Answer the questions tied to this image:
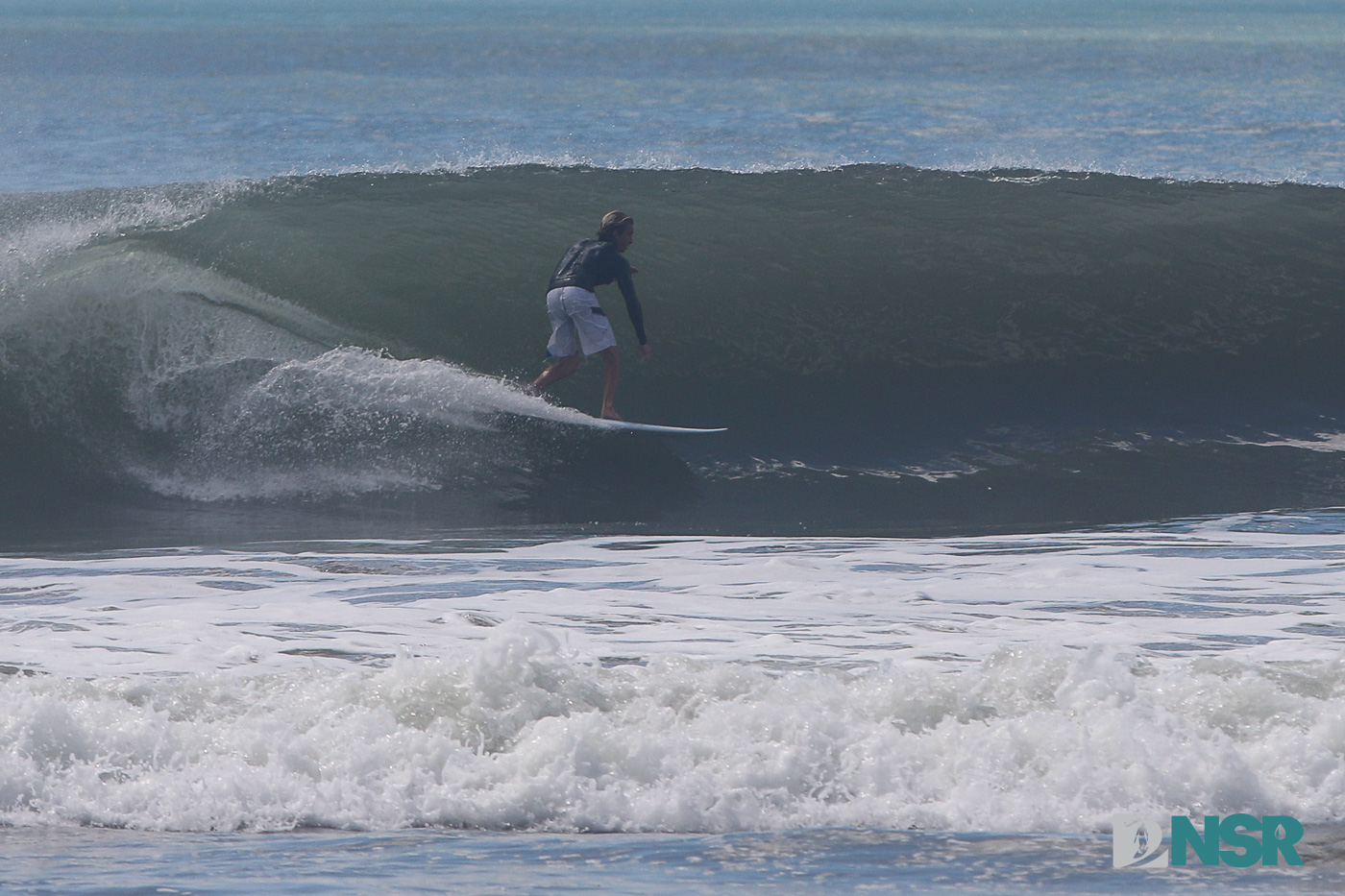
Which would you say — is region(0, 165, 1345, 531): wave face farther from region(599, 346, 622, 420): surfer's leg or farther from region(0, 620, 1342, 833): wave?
region(0, 620, 1342, 833): wave

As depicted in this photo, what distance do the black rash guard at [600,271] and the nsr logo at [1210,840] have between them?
4556 millimetres

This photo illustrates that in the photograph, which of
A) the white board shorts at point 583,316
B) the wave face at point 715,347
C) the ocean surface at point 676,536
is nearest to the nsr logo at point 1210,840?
the ocean surface at point 676,536

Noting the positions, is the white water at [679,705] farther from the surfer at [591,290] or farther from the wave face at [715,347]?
the surfer at [591,290]

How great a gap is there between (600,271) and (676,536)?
165cm

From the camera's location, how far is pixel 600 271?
7.83 m

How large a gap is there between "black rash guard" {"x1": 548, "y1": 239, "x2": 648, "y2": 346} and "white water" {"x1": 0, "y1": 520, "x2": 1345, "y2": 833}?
7.59 feet

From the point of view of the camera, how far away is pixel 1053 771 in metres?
3.97

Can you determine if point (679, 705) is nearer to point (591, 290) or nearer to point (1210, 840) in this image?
point (1210, 840)

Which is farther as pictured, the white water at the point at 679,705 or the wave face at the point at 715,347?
the wave face at the point at 715,347

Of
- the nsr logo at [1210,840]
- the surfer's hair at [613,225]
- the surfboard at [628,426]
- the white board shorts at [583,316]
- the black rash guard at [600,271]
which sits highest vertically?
the surfer's hair at [613,225]

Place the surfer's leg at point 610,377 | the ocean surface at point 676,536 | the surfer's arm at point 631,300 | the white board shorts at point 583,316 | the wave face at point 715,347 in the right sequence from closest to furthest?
the ocean surface at point 676,536 → the surfer's arm at point 631,300 → the white board shorts at point 583,316 → the surfer's leg at point 610,377 → the wave face at point 715,347

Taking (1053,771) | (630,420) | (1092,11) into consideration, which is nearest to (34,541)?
(630,420)

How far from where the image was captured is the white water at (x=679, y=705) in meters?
3.87

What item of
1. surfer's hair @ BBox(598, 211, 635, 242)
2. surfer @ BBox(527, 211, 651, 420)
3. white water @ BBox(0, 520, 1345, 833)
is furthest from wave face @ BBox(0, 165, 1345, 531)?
white water @ BBox(0, 520, 1345, 833)
